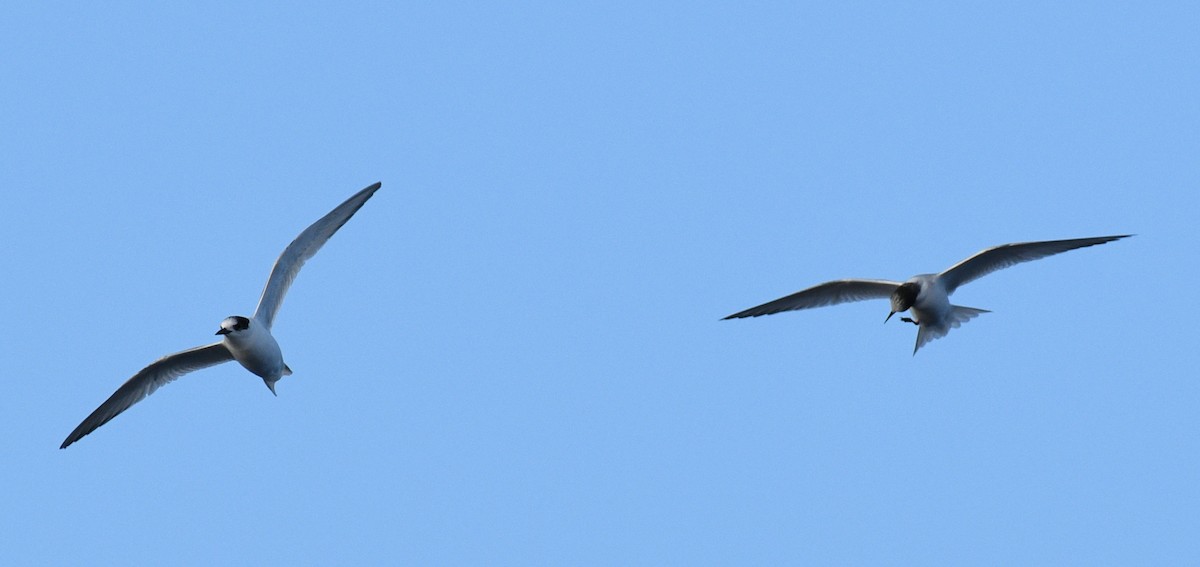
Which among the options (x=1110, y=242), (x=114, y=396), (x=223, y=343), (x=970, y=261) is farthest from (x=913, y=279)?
(x=114, y=396)

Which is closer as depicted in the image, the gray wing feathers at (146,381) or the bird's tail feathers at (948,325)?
the gray wing feathers at (146,381)

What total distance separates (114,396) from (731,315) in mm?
8581

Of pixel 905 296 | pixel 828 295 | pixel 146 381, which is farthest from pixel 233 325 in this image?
pixel 905 296

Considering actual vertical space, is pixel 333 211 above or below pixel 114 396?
above

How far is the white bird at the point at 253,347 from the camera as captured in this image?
1845cm

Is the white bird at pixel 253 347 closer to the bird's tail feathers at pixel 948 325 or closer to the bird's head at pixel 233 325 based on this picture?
the bird's head at pixel 233 325

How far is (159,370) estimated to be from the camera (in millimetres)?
20141

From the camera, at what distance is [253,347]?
60.4ft

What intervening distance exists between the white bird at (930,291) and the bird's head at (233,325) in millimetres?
6647

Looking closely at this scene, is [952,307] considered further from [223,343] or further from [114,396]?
[114,396]

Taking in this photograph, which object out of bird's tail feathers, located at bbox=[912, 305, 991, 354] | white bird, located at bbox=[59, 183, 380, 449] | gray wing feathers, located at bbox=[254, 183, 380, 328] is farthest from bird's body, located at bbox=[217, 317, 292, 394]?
bird's tail feathers, located at bbox=[912, 305, 991, 354]

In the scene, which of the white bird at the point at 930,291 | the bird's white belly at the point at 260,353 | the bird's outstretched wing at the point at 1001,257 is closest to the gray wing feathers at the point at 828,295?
the white bird at the point at 930,291

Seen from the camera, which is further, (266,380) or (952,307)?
(952,307)

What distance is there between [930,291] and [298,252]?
8411mm
